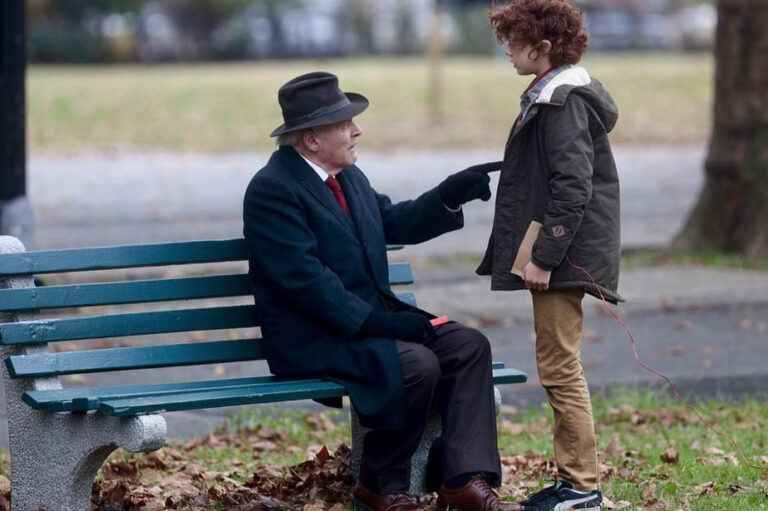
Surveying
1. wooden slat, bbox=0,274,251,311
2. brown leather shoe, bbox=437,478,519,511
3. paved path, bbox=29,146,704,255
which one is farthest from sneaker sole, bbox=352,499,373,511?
paved path, bbox=29,146,704,255

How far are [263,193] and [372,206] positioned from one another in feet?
1.57

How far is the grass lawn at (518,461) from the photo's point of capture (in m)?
5.29

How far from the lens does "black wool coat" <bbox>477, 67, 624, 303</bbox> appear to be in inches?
186

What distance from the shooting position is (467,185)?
17.1ft

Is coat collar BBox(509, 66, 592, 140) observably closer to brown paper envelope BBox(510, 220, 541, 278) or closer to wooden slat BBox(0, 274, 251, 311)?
brown paper envelope BBox(510, 220, 541, 278)

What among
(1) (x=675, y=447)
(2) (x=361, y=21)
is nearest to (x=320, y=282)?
(1) (x=675, y=447)

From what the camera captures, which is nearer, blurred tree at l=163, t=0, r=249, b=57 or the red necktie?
the red necktie

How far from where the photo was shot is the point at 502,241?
4953 mm

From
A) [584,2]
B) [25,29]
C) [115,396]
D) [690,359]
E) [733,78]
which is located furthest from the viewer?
[584,2]

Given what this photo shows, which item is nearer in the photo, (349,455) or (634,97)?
(349,455)

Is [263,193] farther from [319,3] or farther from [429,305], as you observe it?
[319,3]

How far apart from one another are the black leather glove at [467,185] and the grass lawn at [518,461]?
1.12 m

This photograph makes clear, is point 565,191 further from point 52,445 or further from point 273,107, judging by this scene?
point 273,107

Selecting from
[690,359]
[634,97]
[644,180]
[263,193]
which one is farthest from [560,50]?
[634,97]
